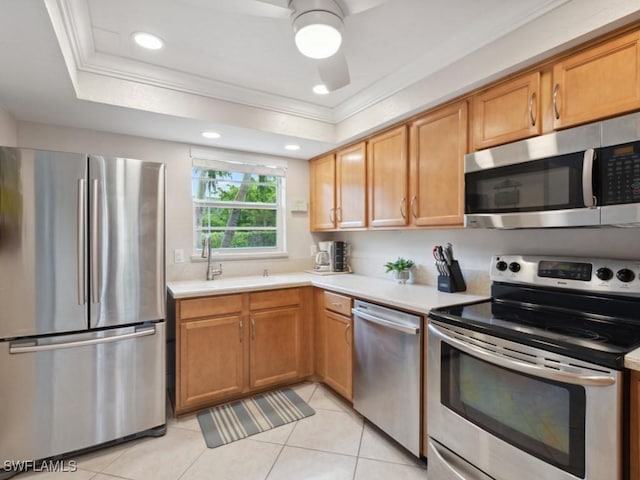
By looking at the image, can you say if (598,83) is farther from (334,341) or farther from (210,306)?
(210,306)

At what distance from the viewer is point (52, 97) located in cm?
199

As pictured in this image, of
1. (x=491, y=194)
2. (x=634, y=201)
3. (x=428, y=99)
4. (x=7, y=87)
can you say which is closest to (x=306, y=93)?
(x=428, y=99)

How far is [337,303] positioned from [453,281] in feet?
2.78

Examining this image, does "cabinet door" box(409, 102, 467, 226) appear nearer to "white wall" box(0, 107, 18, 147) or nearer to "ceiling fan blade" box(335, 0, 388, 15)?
"ceiling fan blade" box(335, 0, 388, 15)

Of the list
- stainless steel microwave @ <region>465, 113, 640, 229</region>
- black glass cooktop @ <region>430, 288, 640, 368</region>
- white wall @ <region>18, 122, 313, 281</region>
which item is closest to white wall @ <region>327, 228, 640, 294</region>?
black glass cooktop @ <region>430, 288, 640, 368</region>

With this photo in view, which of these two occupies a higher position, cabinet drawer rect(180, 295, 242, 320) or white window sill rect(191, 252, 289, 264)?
white window sill rect(191, 252, 289, 264)

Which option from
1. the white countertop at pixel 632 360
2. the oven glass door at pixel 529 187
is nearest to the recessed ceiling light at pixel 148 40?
the oven glass door at pixel 529 187

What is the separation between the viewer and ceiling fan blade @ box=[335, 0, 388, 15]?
137 centimetres

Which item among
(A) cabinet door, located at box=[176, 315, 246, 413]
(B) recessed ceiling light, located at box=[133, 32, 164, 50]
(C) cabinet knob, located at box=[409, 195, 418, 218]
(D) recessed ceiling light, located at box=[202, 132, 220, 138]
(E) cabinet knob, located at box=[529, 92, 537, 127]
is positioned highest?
(B) recessed ceiling light, located at box=[133, 32, 164, 50]

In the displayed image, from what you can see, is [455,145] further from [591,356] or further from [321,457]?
[321,457]

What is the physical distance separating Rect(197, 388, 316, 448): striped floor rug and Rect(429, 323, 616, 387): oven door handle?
1350 mm

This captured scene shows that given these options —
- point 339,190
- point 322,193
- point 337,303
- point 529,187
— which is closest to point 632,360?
point 529,187

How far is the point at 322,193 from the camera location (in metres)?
3.40

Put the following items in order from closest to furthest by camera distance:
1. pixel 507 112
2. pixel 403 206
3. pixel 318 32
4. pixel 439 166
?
pixel 318 32 < pixel 507 112 < pixel 439 166 < pixel 403 206
